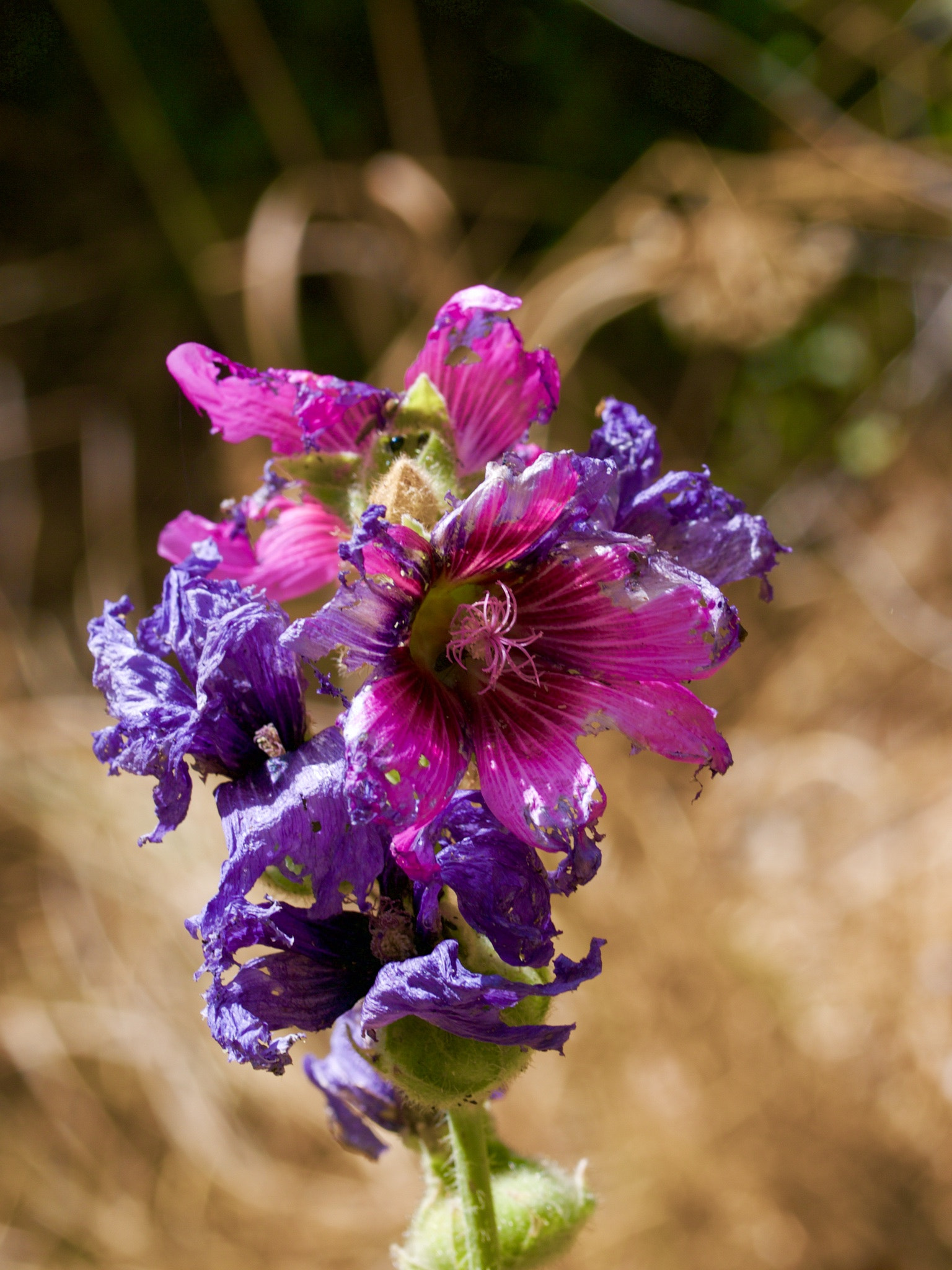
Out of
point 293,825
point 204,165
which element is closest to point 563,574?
point 293,825

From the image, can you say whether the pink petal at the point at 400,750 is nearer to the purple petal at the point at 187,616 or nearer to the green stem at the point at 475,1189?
the purple petal at the point at 187,616

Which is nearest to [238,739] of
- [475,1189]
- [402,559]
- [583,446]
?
[402,559]

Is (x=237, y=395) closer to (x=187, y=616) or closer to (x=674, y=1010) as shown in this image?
(x=187, y=616)

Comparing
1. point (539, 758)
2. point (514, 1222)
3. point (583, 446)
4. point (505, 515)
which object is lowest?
point (514, 1222)

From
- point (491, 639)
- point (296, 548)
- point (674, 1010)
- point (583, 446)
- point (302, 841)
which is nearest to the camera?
point (302, 841)

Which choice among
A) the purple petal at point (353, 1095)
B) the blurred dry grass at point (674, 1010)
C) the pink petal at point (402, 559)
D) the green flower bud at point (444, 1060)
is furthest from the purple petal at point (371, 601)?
the blurred dry grass at point (674, 1010)

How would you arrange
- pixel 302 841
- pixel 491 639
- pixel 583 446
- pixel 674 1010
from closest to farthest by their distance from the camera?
pixel 302 841 → pixel 491 639 → pixel 674 1010 → pixel 583 446
